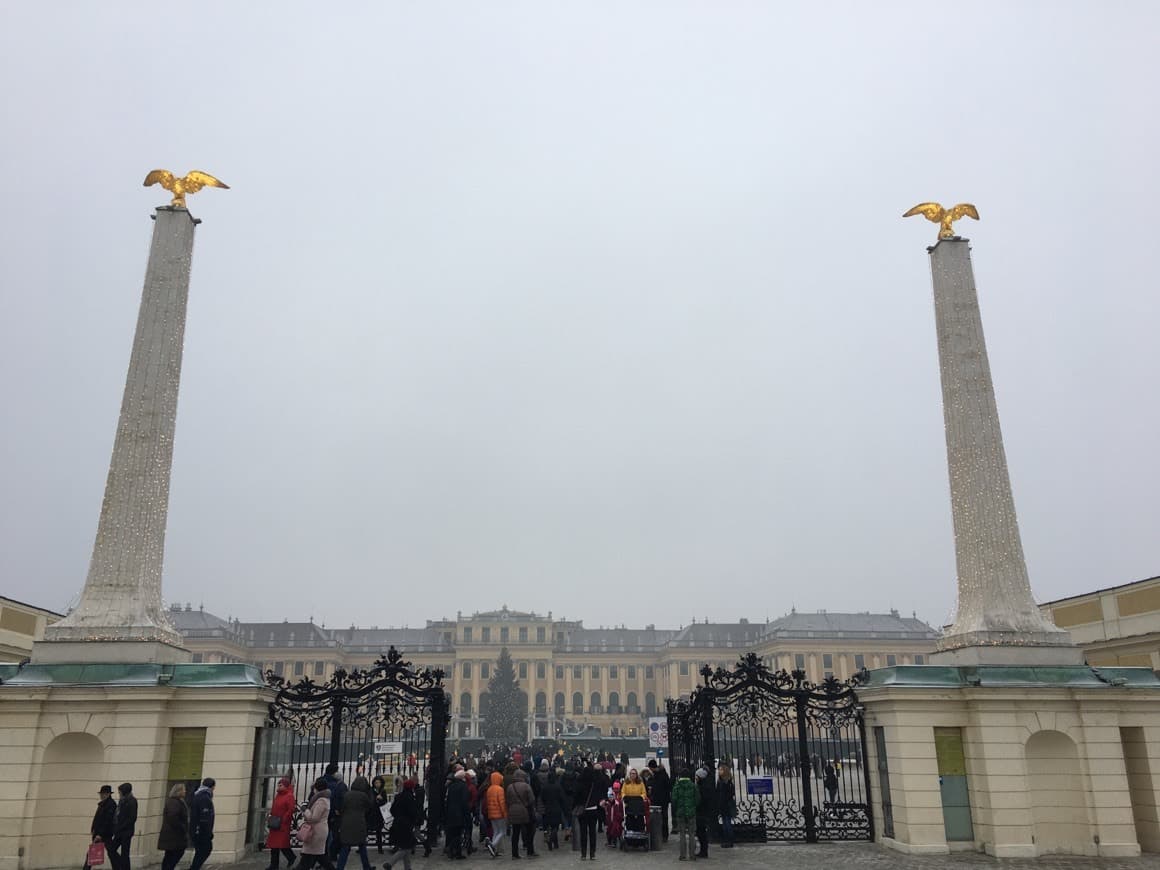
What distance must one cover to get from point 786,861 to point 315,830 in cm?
815

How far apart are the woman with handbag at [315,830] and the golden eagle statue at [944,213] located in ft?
55.4

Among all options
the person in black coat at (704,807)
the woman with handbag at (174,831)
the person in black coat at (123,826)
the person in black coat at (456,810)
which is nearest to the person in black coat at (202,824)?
the woman with handbag at (174,831)

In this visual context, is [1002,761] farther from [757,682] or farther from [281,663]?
[281,663]

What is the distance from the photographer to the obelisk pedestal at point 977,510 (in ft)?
54.4

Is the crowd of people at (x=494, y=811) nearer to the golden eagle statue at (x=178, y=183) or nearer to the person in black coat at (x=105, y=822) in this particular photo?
the person in black coat at (x=105, y=822)

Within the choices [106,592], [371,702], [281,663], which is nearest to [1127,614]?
[371,702]

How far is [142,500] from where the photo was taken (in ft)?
54.5

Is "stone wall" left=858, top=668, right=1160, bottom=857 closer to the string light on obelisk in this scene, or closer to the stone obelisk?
the string light on obelisk

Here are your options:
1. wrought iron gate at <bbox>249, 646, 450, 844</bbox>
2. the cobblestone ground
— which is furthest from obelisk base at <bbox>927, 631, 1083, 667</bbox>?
wrought iron gate at <bbox>249, 646, 450, 844</bbox>

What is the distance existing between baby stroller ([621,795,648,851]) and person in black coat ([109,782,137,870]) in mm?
8907

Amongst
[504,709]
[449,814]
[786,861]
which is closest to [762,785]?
[786,861]

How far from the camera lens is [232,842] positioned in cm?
1463

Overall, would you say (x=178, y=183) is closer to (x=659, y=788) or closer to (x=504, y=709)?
(x=659, y=788)

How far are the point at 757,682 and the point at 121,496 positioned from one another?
43.0 ft
